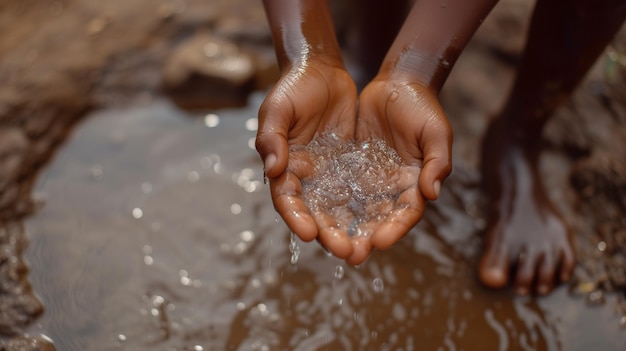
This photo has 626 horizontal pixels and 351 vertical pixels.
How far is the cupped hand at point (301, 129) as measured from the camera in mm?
1586

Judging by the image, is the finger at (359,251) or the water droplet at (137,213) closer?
the finger at (359,251)

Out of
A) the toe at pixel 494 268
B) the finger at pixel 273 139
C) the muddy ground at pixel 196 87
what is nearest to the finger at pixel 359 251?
the finger at pixel 273 139

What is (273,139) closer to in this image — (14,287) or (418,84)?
(418,84)

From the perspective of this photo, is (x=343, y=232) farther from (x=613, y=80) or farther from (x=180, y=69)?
(x=613, y=80)

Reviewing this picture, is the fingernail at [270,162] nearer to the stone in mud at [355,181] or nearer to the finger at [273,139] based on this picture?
the finger at [273,139]

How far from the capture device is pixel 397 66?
6.10 ft

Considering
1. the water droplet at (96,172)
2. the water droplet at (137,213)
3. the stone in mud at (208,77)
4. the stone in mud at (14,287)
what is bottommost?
the stone in mud at (14,287)

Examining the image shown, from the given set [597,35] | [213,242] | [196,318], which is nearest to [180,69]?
[213,242]

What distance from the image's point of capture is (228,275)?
2.31m

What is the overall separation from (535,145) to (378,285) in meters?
0.78

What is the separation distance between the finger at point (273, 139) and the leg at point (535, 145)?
3.27 ft

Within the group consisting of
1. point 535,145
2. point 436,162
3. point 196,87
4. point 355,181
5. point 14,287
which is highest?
point 436,162

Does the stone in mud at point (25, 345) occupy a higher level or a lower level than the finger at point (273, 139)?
lower

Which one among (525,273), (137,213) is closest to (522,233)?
(525,273)
